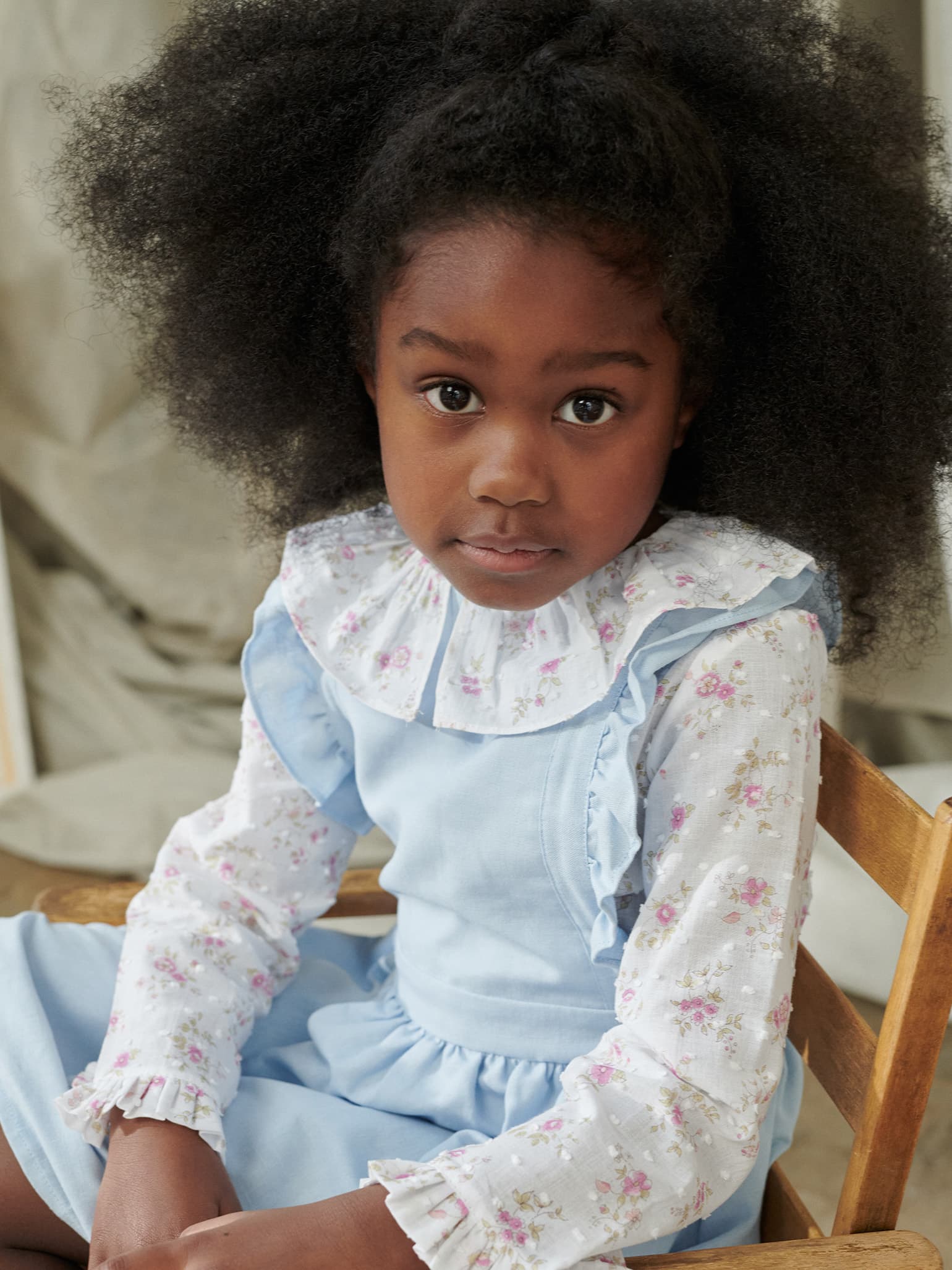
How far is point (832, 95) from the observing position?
0.80 metres

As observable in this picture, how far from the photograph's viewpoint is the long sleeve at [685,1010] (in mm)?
669

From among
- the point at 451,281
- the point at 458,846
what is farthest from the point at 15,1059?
the point at 451,281

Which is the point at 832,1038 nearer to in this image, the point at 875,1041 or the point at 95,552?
the point at 875,1041

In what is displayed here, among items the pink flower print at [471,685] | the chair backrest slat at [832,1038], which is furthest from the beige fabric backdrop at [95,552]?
the chair backrest slat at [832,1038]

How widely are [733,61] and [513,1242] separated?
2.05ft

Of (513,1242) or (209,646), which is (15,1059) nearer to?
(513,1242)

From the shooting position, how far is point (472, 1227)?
2.16 ft

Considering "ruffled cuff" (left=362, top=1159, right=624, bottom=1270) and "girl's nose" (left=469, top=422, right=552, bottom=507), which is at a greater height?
"girl's nose" (left=469, top=422, right=552, bottom=507)

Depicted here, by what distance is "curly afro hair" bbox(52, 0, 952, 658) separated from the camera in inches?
27.8

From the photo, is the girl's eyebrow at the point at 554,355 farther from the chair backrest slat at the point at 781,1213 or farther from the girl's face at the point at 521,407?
the chair backrest slat at the point at 781,1213

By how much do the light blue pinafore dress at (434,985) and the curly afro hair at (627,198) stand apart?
10 cm

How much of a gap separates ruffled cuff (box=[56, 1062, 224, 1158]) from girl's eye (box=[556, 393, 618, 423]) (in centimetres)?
44

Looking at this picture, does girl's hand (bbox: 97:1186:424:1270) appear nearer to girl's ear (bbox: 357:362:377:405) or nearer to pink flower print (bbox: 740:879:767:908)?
pink flower print (bbox: 740:879:767:908)

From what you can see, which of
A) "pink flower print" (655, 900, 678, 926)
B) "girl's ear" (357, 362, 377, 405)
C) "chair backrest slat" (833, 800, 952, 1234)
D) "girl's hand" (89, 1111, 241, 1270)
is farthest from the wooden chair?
"girl's ear" (357, 362, 377, 405)
